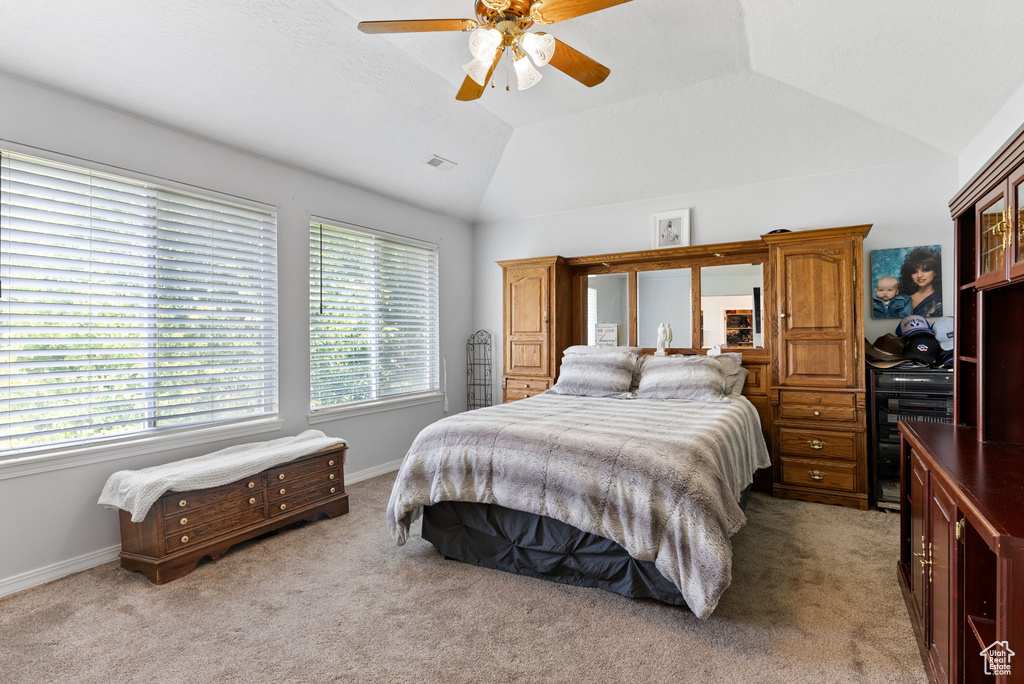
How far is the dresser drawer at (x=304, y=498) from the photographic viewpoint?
10.3 feet

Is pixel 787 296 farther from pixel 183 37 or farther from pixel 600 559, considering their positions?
pixel 183 37

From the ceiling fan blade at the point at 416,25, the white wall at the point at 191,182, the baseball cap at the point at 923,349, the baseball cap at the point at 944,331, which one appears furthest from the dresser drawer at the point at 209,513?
the baseball cap at the point at 944,331

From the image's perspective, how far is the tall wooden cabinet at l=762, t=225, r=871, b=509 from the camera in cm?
357

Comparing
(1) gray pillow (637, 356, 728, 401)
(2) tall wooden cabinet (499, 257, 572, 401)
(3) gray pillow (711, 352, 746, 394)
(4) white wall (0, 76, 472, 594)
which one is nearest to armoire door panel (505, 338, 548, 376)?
(2) tall wooden cabinet (499, 257, 572, 401)

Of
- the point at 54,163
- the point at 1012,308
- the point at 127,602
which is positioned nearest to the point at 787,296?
the point at 1012,308

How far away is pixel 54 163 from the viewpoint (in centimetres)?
266

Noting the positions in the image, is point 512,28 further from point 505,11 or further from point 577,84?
point 577,84

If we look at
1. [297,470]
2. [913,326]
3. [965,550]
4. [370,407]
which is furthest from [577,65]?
[370,407]

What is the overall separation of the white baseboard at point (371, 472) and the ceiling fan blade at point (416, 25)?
3332 mm

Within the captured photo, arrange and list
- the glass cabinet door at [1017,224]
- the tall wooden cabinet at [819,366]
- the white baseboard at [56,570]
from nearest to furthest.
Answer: the glass cabinet door at [1017,224], the white baseboard at [56,570], the tall wooden cabinet at [819,366]

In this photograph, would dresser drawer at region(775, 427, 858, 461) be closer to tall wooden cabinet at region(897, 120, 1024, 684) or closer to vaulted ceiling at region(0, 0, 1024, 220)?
tall wooden cabinet at region(897, 120, 1024, 684)

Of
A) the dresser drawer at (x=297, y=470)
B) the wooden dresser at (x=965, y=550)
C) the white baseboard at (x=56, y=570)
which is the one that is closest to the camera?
the wooden dresser at (x=965, y=550)

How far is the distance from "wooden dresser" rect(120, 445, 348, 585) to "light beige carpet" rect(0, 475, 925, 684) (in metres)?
0.11

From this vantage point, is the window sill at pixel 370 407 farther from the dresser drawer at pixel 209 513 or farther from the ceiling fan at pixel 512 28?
the ceiling fan at pixel 512 28
